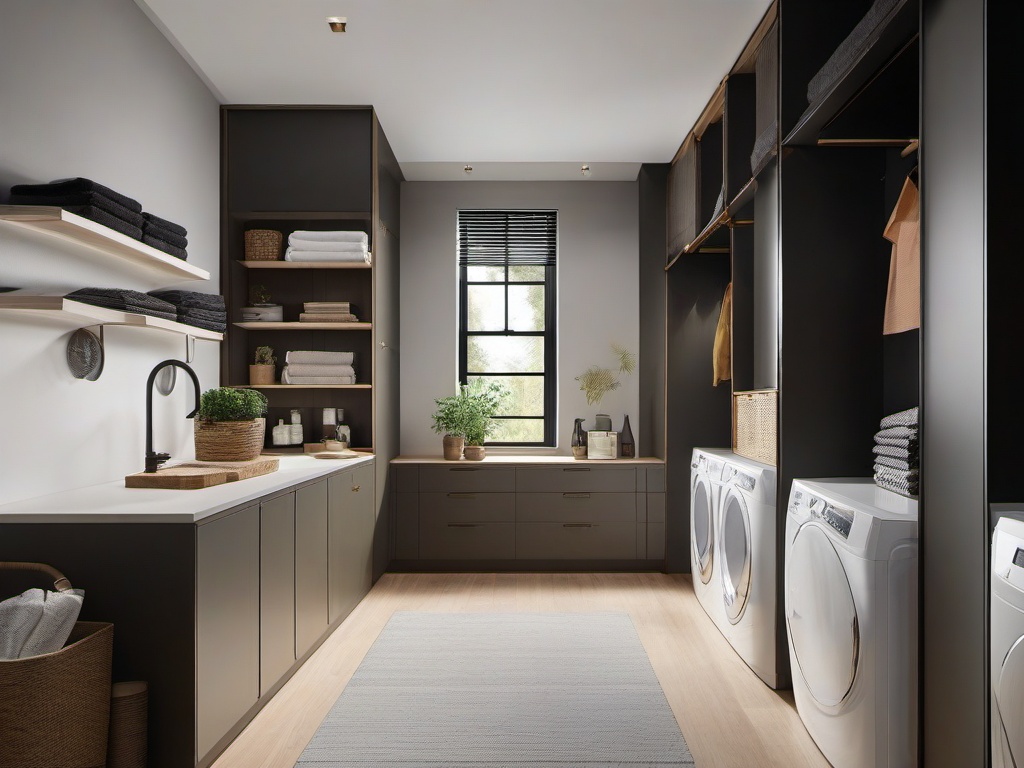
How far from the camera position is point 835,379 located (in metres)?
2.64

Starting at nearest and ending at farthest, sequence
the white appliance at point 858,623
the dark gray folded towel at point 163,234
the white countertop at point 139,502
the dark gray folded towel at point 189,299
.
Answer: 1. the white appliance at point 858,623
2. the white countertop at point 139,502
3. the dark gray folded towel at point 163,234
4. the dark gray folded towel at point 189,299

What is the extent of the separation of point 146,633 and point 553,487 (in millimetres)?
2923

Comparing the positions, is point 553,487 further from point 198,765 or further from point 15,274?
point 15,274

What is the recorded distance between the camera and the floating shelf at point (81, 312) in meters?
2.07

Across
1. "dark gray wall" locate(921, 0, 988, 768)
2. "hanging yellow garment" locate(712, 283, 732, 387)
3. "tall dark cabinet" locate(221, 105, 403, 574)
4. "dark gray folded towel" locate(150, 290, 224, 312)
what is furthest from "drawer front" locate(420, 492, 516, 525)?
"dark gray wall" locate(921, 0, 988, 768)

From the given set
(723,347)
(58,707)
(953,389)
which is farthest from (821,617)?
(723,347)

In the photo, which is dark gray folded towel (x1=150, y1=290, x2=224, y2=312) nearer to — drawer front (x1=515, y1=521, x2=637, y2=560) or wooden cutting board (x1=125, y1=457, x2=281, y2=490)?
wooden cutting board (x1=125, y1=457, x2=281, y2=490)

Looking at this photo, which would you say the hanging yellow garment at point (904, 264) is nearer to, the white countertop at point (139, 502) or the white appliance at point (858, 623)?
the white appliance at point (858, 623)

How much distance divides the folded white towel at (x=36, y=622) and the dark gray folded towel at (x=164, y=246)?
1.34 metres

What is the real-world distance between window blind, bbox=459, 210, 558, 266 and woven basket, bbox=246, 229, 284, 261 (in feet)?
4.96

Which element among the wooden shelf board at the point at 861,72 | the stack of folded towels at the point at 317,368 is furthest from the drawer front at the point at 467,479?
the wooden shelf board at the point at 861,72

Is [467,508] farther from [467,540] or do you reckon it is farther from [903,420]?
[903,420]

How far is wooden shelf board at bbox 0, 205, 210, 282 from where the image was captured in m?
2.09

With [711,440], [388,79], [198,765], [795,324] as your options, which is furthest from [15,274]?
[711,440]
